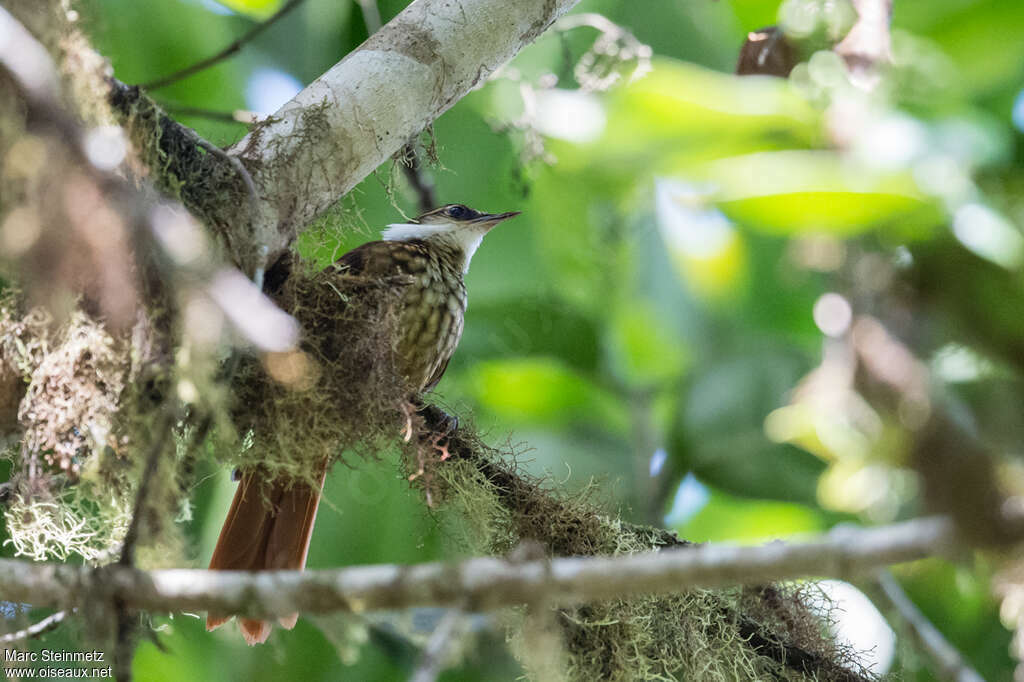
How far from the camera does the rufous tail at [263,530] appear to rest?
3031 millimetres

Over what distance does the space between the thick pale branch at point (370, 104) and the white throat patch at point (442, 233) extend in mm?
1177

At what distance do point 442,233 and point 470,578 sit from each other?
2.47m

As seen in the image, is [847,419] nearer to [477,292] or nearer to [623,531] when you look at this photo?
[623,531]

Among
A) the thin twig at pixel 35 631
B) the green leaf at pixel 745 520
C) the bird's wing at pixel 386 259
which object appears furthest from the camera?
the green leaf at pixel 745 520

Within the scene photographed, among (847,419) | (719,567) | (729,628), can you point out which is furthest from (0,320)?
(729,628)

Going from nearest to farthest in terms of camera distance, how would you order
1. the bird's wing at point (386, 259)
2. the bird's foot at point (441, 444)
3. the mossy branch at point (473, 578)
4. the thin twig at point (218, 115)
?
the mossy branch at point (473, 578) → the bird's foot at point (441, 444) → the thin twig at point (218, 115) → the bird's wing at point (386, 259)

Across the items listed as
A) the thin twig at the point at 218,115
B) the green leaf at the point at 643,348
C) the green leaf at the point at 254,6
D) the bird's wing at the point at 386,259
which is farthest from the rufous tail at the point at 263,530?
the green leaf at the point at 254,6

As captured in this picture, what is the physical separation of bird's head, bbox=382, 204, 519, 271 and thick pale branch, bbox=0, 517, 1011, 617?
223 cm

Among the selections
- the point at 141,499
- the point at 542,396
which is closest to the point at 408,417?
the point at 141,499

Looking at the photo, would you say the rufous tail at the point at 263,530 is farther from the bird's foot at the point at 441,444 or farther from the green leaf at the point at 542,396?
the green leaf at the point at 542,396

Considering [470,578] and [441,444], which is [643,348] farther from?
[470,578]

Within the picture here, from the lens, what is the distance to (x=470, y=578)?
5.62ft

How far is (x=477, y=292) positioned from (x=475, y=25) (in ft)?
8.31

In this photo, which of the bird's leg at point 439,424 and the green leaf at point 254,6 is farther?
the green leaf at point 254,6
